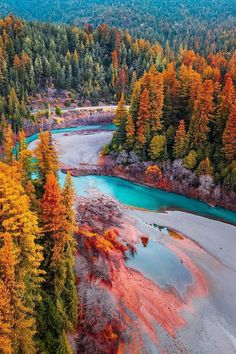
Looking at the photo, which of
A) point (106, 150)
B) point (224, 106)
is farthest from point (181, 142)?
point (106, 150)

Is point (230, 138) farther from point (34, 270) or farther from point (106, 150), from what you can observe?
point (34, 270)

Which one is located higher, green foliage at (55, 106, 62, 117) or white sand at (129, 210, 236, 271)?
green foliage at (55, 106, 62, 117)

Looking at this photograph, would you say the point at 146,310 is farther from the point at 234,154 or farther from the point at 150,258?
the point at 234,154

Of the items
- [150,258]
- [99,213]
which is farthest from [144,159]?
[150,258]

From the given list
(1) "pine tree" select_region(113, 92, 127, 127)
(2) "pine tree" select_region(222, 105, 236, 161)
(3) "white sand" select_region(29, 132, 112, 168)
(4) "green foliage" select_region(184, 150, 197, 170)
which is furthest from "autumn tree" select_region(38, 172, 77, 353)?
(1) "pine tree" select_region(113, 92, 127, 127)

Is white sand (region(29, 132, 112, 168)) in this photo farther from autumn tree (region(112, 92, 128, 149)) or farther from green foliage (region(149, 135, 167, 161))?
green foliage (region(149, 135, 167, 161))
